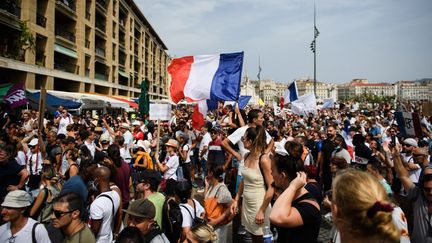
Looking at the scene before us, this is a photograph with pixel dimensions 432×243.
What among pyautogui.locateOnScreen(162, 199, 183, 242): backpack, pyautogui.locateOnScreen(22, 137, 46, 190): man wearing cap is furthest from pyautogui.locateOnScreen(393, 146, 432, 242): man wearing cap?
pyautogui.locateOnScreen(22, 137, 46, 190): man wearing cap

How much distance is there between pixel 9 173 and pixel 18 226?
1989 millimetres

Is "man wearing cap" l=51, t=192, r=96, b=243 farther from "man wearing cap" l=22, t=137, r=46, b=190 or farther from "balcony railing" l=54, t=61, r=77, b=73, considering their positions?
"balcony railing" l=54, t=61, r=77, b=73

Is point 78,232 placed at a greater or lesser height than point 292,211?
lesser

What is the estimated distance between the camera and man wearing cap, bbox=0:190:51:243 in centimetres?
296

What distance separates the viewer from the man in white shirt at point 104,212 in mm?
3446

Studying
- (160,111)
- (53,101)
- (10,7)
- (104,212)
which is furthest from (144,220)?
(10,7)

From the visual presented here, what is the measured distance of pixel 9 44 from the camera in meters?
20.5

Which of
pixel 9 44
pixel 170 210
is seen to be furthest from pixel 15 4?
pixel 170 210

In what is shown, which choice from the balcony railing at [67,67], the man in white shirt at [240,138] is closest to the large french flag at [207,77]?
the man in white shirt at [240,138]

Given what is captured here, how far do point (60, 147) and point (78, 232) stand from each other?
4.38 metres

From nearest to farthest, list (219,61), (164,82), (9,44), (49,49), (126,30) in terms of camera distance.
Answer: (219,61) → (9,44) → (49,49) → (126,30) → (164,82)

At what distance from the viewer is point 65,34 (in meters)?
29.7

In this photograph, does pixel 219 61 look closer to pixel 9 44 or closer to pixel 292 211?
pixel 292 211

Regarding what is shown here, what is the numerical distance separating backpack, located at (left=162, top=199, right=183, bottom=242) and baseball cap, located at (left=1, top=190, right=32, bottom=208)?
1.43m
